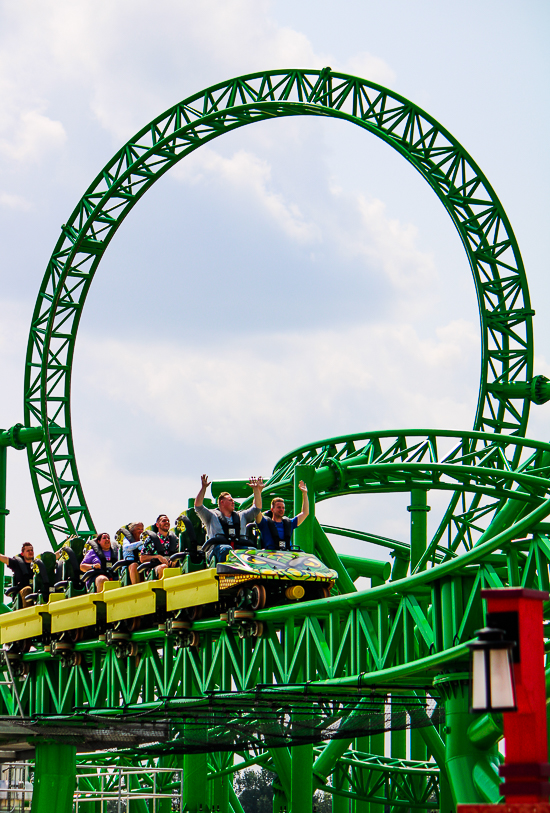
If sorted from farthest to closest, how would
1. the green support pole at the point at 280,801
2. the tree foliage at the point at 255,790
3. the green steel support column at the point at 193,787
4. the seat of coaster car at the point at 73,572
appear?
the tree foliage at the point at 255,790, the green support pole at the point at 280,801, the green steel support column at the point at 193,787, the seat of coaster car at the point at 73,572

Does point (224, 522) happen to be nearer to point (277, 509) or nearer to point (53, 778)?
point (277, 509)

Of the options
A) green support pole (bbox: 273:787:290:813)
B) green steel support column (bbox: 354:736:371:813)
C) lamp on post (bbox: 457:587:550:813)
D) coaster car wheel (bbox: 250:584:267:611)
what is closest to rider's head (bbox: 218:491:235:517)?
coaster car wheel (bbox: 250:584:267:611)

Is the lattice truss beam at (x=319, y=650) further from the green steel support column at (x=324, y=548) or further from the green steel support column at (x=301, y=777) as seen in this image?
the green steel support column at (x=324, y=548)

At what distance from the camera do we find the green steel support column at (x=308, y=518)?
13.0m

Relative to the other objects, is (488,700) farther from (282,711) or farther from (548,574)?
(282,711)

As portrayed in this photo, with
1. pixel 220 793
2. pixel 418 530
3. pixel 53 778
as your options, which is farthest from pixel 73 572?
pixel 220 793

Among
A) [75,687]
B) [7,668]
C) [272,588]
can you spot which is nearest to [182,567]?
[272,588]

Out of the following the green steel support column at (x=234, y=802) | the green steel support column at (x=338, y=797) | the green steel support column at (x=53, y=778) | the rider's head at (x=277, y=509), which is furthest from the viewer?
the green steel support column at (x=234, y=802)

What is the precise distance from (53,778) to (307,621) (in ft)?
19.4

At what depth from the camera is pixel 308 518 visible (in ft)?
43.2

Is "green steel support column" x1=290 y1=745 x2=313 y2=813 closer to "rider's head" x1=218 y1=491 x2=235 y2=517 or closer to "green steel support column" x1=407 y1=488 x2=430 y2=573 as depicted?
"rider's head" x1=218 y1=491 x2=235 y2=517

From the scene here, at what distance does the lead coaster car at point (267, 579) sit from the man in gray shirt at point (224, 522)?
9.1 inches

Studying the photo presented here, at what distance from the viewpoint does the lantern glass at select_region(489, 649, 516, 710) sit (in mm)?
3967

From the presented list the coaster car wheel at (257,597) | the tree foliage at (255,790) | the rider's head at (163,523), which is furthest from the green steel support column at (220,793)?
the tree foliage at (255,790)
